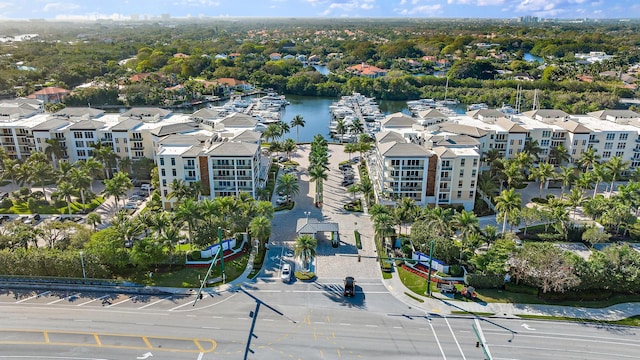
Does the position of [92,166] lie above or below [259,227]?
above

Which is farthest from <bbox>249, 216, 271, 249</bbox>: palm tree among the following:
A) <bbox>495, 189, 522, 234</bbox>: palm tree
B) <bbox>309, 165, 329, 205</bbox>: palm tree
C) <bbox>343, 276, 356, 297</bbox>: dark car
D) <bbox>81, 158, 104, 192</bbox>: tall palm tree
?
<bbox>81, 158, 104, 192</bbox>: tall palm tree

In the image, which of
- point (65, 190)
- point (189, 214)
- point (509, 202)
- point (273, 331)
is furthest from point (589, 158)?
point (65, 190)

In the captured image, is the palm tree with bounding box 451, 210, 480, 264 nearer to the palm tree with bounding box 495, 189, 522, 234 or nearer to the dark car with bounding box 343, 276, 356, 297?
the palm tree with bounding box 495, 189, 522, 234

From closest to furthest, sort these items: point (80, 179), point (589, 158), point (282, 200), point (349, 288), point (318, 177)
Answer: point (349, 288) → point (80, 179) → point (318, 177) → point (282, 200) → point (589, 158)

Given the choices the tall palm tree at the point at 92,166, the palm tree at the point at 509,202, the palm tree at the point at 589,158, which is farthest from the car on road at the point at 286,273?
the palm tree at the point at 589,158

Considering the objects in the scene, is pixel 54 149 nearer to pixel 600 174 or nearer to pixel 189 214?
pixel 189 214

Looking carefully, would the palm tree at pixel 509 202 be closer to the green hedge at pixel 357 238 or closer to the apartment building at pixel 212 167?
the green hedge at pixel 357 238
